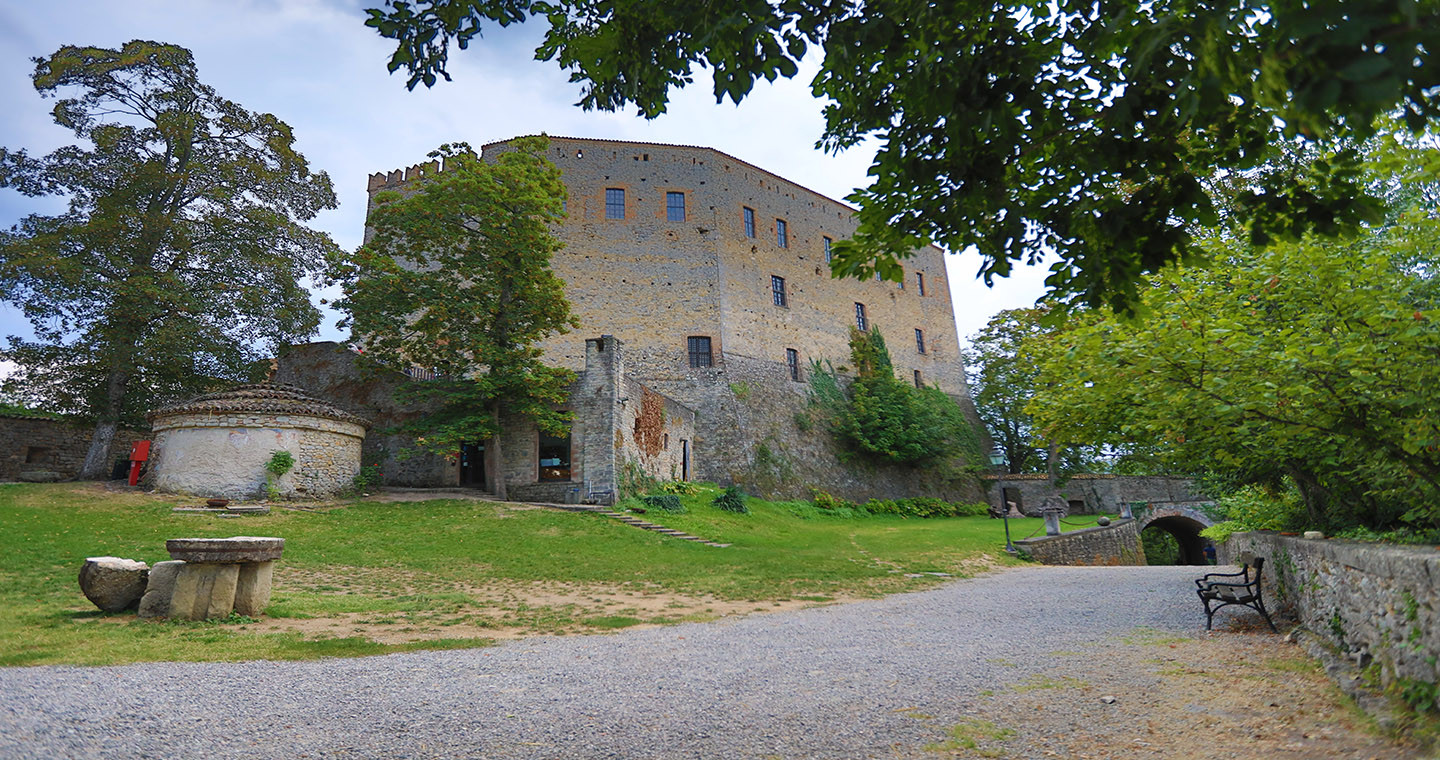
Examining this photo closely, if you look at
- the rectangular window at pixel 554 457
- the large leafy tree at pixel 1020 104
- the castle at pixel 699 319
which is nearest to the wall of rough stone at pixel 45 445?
the castle at pixel 699 319

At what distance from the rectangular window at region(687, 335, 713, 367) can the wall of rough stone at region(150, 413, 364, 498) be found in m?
13.8

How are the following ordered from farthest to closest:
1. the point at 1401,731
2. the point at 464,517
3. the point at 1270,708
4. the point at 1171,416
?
the point at 464,517, the point at 1171,416, the point at 1270,708, the point at 1401,731

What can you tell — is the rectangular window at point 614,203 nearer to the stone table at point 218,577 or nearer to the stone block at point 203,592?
the stone table at point 218,577

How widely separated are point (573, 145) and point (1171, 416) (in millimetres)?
26360

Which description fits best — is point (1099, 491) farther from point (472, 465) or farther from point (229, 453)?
point (229, 453)

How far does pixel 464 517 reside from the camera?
1477 centimetres

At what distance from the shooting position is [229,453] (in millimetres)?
15078

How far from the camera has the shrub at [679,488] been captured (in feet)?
63.8

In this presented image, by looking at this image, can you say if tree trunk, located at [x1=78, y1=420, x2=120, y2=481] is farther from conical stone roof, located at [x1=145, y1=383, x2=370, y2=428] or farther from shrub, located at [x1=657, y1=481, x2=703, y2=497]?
shrub, located at [x1=657, y1=481, x2=703, y2=497]

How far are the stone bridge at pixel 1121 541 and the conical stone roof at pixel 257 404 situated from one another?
1715 centimetres

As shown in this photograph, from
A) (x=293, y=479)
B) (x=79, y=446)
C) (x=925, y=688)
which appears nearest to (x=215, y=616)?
(x=925, y=688)

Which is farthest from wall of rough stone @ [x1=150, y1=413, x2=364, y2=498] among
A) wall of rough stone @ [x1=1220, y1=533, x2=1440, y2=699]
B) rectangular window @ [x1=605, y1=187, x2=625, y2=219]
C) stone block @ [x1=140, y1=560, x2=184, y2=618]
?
wall of rough stone @ [x1=1220, y1=533, x2=1440, y2=699]

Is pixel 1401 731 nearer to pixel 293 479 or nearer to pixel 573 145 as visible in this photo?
pixel 293 479

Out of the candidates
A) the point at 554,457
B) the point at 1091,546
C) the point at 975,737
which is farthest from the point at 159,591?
the point at 1091,546
